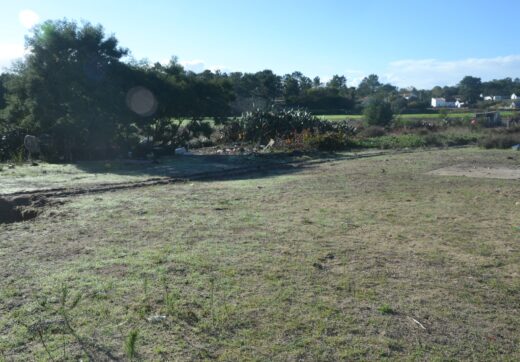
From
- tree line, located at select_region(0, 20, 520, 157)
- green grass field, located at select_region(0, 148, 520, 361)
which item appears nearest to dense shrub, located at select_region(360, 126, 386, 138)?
tree line, located at select_region(0, 20, 520, 157)

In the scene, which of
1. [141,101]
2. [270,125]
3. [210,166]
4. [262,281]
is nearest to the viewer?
[262,281]

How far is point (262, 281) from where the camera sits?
4.67m

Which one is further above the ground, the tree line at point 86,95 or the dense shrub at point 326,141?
the tree line at point 86,95

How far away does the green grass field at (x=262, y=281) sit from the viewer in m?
3.46

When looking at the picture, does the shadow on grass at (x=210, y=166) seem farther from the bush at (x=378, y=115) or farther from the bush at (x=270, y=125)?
the bush at (x=378, y=115)

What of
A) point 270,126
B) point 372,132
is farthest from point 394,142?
point 270,126

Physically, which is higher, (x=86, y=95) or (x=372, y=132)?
(x=86, y=95)

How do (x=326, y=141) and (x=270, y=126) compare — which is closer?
(x=326, y=141)

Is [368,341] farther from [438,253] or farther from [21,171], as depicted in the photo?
[21,171]

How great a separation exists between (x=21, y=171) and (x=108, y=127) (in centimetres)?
417

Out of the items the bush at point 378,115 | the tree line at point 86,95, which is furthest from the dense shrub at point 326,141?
the bush at point 378,115

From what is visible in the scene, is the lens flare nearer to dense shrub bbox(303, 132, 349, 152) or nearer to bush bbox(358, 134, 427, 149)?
dense shrub bbox(303, 132, 349, 152)

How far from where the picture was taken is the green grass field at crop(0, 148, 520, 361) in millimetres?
3461

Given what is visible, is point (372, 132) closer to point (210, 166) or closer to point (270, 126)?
point (270, 126)
